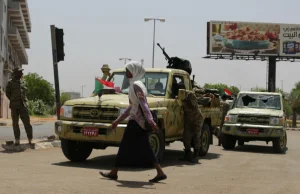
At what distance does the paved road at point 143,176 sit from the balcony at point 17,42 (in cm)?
5148

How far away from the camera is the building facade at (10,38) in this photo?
5279 centimetres

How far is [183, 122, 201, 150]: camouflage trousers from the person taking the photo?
12.9 meters

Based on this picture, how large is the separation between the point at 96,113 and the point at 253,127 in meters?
7.53

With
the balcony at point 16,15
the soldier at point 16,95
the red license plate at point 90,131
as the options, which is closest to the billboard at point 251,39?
the balcony at point 16,15

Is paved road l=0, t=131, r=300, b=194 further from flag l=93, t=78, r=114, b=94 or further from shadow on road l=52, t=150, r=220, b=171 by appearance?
flag l=93, t=78, r=114, b=94

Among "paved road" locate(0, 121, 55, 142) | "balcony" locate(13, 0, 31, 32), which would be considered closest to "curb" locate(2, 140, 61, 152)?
"paved road" locate(0, 121, 55, 142)

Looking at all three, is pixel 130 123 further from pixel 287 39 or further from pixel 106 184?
pixel 287 39

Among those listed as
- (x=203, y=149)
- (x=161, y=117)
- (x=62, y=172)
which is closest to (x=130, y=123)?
(x=62, y=172)

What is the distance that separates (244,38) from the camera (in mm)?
71125

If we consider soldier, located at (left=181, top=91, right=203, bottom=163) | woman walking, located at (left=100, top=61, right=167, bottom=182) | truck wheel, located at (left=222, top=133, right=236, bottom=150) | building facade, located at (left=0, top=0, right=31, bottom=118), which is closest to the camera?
woman walking, located at (left=100, top=61, right=167, bottom=182)

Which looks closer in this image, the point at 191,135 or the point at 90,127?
the point at 90,127

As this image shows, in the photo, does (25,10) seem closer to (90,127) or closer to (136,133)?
(90,127)

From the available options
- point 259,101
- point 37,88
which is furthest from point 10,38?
point 259,101

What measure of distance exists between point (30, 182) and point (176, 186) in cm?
211
